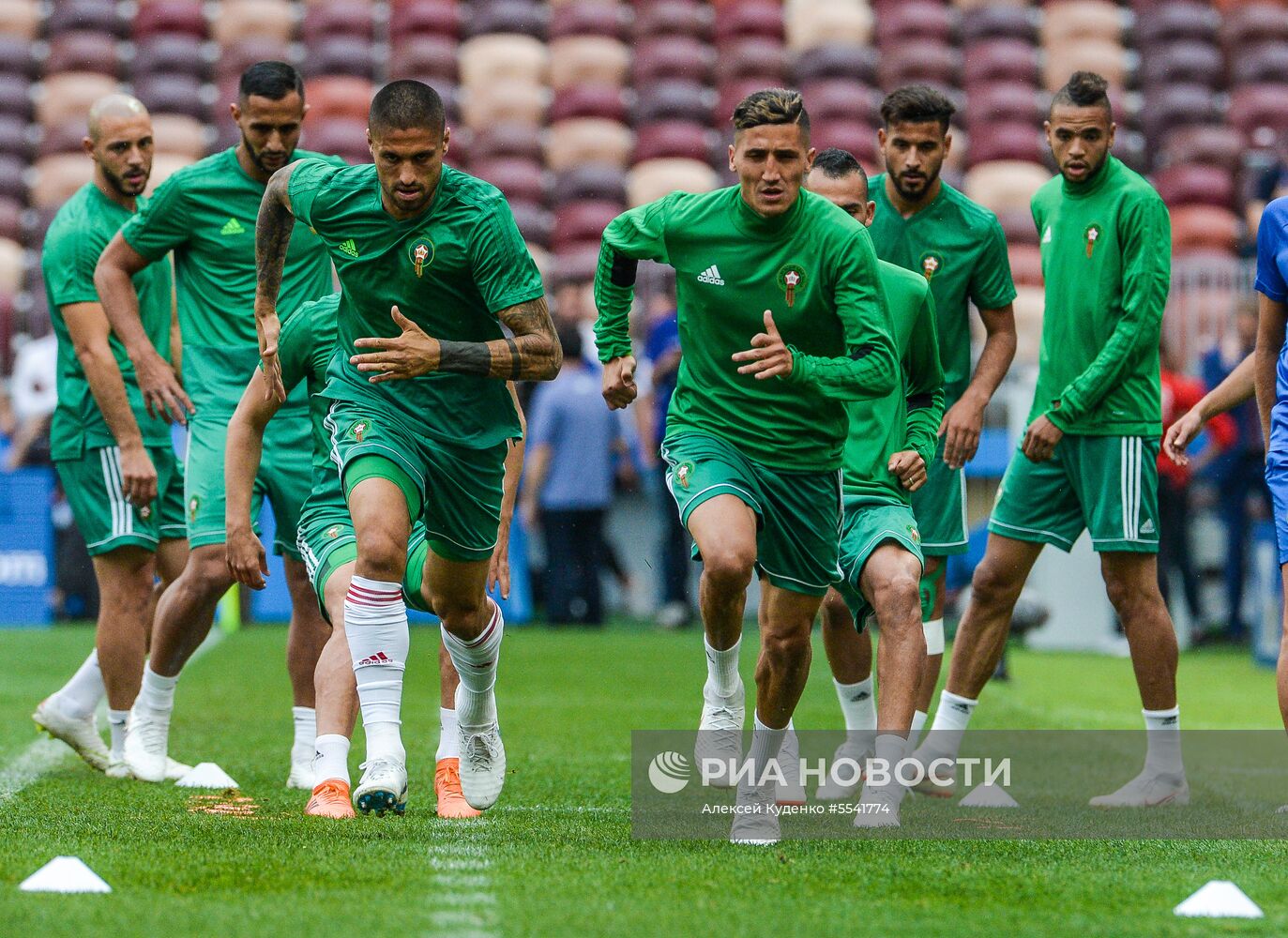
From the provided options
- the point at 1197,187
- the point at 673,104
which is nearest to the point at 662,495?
the point at 673,104

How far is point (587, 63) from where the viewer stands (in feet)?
67.7

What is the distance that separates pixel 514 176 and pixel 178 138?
3434 millimetres

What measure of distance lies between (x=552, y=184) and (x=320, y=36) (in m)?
3.50

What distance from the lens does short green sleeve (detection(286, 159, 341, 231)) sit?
5.40 meters

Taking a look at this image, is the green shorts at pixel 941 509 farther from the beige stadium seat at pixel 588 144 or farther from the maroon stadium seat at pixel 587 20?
the maroon stadium seat at pixel 587 20

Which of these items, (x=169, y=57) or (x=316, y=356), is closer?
(x=316, y=356)

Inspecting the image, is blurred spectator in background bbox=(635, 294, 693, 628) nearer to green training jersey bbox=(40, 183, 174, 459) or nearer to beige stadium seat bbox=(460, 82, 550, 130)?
beige stadium seat bbox=(460, 82, 550, 130)

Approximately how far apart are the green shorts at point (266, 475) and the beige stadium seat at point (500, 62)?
14.3 metres

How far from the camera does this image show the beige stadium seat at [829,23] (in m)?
20.8

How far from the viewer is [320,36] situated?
2094cm

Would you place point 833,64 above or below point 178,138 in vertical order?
above

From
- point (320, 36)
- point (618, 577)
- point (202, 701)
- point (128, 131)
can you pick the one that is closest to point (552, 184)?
point (320, 36)

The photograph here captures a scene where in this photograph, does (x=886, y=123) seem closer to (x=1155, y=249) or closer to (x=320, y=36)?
(x=1155, y=249)
